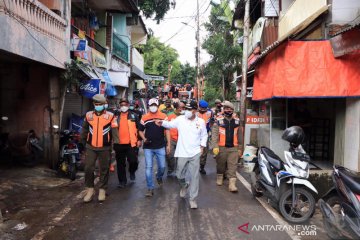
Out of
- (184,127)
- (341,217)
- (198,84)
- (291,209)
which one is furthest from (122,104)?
(198,84)

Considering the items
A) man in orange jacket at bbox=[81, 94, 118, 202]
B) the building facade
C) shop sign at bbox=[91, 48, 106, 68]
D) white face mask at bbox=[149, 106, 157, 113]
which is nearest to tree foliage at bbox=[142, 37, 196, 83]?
shop sign at bbox=[91, 48, 106, 68]

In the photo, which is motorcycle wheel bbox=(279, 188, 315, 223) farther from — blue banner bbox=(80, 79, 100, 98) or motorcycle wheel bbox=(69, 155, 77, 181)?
blue banner bbox=(80, 79, 100, 98)

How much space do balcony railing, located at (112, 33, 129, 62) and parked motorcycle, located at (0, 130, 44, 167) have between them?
28.7 ft

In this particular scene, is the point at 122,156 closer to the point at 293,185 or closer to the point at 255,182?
the point at 255,182

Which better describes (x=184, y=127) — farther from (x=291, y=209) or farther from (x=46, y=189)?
(x=46, y=189)

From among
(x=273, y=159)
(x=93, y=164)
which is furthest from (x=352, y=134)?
(x=93, y=164)

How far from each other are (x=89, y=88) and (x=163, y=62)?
37255 mm

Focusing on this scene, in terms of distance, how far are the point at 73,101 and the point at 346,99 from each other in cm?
856

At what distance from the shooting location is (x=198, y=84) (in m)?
31.3

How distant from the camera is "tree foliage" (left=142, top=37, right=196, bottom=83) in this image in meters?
42.9

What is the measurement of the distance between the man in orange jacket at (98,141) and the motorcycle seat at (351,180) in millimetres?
3841

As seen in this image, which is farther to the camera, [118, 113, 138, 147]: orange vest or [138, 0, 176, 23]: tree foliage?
[138, 0, 176, 23]: tree foliage

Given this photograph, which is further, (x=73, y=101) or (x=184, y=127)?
(x=73, y=101)

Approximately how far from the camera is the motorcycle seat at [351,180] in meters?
4.26
